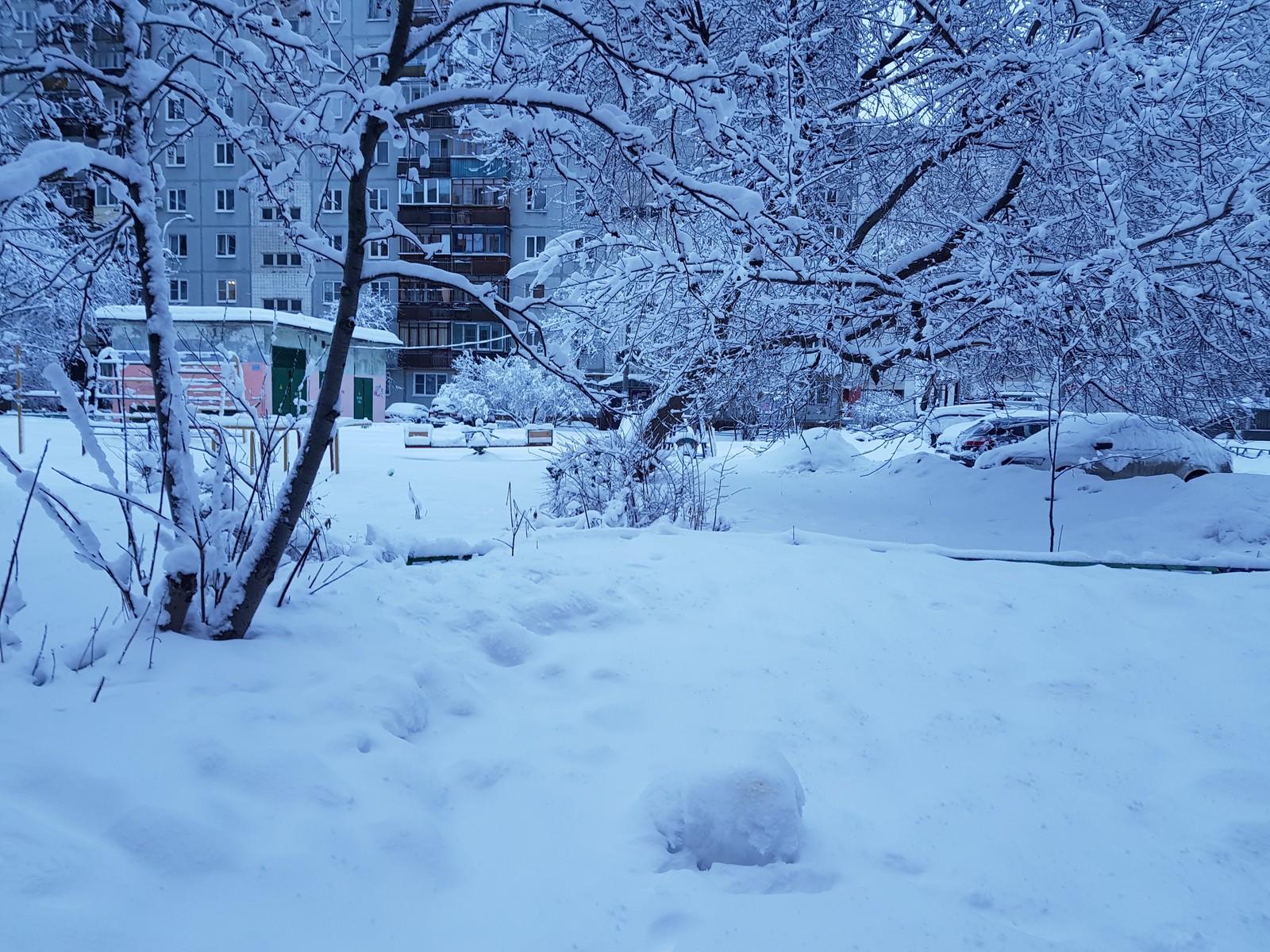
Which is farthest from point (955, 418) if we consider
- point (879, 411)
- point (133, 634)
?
point (133, 634)

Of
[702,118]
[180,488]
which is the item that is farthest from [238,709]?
[702,118]

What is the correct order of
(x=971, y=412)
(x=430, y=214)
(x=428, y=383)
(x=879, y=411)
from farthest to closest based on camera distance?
1. (x=428, y=383)
2. (x=430, y=214)
3. (x=971, y=412)
4. (x=879, y=411)

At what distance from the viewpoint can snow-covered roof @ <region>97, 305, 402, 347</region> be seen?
5922 millimetres

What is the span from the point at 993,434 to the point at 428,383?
100 feet

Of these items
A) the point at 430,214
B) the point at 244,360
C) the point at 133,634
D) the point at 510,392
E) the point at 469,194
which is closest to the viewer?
the point at 133,634

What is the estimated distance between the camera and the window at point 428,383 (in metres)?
40.6

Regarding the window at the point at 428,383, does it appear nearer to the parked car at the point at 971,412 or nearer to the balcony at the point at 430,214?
the balcony at the point at 430,214

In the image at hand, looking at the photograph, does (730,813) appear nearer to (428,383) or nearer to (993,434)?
(993,434)

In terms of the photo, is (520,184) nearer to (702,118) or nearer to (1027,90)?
(1027,90)

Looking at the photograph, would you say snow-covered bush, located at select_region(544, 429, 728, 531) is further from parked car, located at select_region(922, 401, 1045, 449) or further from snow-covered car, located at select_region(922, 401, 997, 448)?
snow-covered car, located at select_region(922, 401, 997, 448)

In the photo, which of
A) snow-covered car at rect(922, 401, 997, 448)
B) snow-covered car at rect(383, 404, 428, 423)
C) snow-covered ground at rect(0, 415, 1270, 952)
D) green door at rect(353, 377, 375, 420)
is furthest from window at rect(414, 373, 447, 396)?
snow-covered ground at rect(0, 415, 1270, 952)

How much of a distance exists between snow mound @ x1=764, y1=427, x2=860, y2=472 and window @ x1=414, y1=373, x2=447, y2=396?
26827mm

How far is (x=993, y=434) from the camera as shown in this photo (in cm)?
1559

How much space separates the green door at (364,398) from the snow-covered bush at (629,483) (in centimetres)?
2681
